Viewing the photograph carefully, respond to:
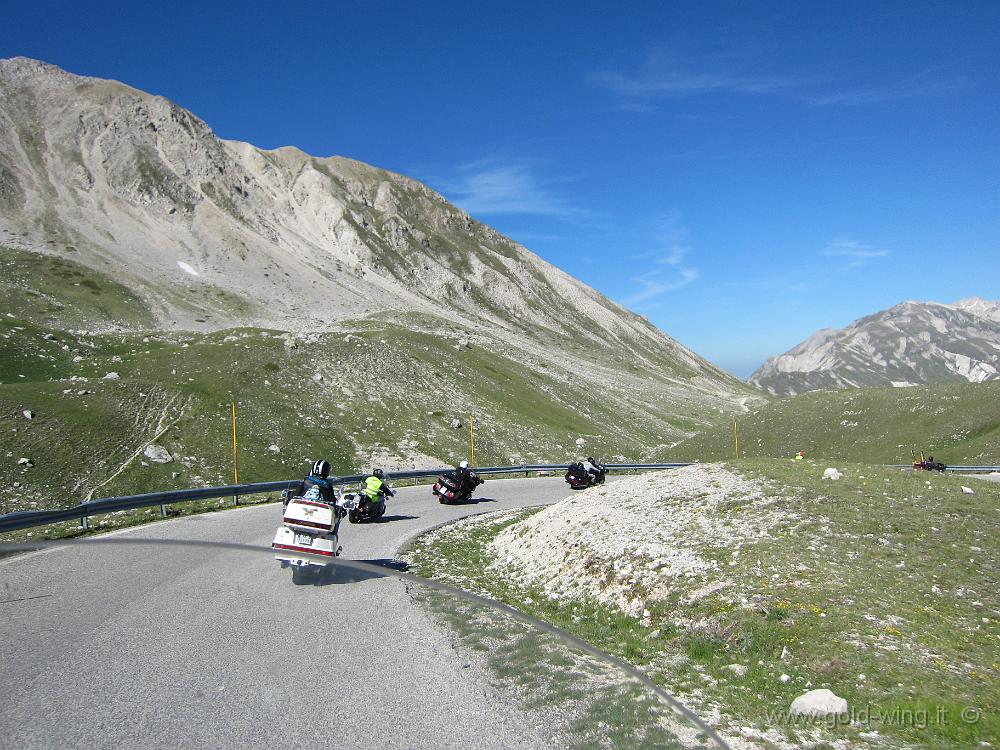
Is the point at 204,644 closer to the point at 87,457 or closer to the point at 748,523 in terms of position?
the point at 748,523

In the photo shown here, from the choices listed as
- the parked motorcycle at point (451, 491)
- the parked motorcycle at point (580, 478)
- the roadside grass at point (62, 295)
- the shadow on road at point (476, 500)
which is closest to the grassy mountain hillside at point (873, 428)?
the parked motorcycle at point (580, 478)

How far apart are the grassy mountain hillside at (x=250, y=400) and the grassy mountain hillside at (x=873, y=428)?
35.0 ft

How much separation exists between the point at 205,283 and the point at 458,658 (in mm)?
108571

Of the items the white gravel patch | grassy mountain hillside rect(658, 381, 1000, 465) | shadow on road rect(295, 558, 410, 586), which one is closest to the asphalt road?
shadow on road rect(295, 558, 410, 586)

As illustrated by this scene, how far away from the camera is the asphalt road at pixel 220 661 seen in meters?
3.19

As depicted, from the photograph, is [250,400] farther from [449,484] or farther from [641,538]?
[641,538]

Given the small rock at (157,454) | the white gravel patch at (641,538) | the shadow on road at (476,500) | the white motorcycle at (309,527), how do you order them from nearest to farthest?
the white motorcycle at (309,527), the white gravel patch at (641,538), the shadow on road at (476,500), the small rock at (157,454)

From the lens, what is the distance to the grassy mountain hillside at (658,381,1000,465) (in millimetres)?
48562

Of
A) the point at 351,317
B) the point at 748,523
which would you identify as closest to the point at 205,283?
the point at 351,317

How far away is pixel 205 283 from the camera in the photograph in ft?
333

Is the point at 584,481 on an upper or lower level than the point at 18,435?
lower

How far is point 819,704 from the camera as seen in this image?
6566mm

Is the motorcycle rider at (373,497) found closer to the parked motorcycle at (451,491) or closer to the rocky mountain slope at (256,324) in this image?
the parked motorcycle at (451,491)

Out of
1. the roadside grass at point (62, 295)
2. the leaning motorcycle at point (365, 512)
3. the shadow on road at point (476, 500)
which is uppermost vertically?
the roadside grass at point (62, 295)
